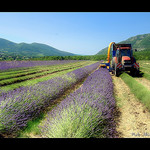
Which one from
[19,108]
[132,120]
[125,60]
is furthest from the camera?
[125,60]

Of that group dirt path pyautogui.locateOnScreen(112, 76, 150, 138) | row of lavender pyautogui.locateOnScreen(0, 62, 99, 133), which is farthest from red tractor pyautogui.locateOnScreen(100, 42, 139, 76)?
row of lavender pyautogui.locateOnScreen(0, 62, 99, 133)

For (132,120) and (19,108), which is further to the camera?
(132,120)

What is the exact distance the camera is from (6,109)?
3.01 m

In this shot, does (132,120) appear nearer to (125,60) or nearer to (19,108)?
(19,108)

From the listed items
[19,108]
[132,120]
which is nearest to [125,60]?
[132,120]

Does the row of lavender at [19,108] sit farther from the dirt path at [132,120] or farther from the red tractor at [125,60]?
the red tractor at [125,60]

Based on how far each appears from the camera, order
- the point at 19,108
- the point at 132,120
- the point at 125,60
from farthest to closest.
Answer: the point at 125,60, the point at 132,120, the point at 19,108

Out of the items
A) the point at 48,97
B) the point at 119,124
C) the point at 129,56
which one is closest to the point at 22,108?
the point at 48,97

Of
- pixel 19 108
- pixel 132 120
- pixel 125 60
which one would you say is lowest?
pixel 132 120

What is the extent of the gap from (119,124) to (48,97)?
2740 mm

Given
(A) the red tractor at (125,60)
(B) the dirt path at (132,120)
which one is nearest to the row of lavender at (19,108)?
(B) the dirt path at (132,120)

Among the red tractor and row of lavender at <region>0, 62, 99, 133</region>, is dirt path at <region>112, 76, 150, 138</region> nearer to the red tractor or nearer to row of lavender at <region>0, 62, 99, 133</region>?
row of lavender at <region>0, 62, 99, 133</region>

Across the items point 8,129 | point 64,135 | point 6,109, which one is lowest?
point 8,129
